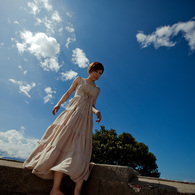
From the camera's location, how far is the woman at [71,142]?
1984 millimetres

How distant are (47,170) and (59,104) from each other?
4.49ft

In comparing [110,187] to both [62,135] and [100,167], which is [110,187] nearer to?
[100,167]

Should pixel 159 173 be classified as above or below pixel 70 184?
above

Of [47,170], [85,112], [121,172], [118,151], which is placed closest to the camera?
[47,170]

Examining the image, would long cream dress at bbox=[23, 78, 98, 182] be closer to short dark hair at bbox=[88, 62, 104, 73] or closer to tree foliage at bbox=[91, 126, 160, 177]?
short dark hair at bbox=[88, 62, 104, 73]

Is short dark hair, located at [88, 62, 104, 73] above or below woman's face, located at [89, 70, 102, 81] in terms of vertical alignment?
above

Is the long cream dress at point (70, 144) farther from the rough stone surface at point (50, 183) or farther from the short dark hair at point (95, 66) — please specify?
the short dark hair at point (95, 66)

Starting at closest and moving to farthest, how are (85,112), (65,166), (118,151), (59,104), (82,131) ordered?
(65,166) < (82,131) < (85,112) < (59,104) < (118,151)

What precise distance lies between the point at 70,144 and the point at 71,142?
0.04m

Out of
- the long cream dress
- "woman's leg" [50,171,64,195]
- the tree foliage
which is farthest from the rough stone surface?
the tree foliage

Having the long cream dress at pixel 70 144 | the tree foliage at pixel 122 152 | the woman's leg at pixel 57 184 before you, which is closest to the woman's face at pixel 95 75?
the long cream dress at pixel 70 144

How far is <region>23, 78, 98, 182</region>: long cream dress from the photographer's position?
2.02m

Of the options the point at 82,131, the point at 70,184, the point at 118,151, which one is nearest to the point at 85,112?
the point at 82,131

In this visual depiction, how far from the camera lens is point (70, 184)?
2361 millimetres
